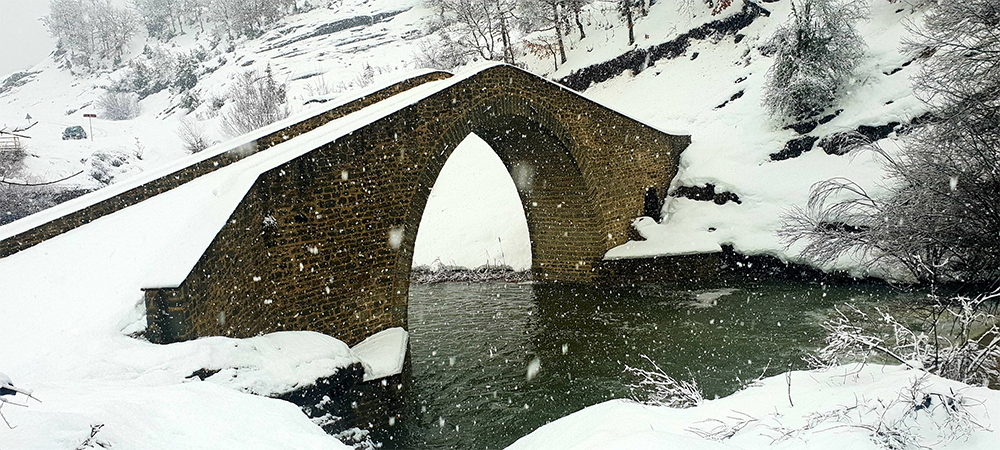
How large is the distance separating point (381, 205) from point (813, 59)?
11405mm

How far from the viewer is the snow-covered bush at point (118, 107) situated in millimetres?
42750

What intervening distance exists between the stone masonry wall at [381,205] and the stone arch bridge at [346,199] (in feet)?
0.06

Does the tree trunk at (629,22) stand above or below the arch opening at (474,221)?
above

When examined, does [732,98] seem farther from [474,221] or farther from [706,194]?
[474,221]

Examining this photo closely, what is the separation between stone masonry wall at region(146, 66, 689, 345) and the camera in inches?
237

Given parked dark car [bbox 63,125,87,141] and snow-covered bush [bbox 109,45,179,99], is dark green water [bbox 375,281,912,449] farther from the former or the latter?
snow-covered bush [bbox 109,45,179,99]

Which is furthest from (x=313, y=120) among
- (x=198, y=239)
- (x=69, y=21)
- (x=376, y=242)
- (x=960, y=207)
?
(x=69, y=21)

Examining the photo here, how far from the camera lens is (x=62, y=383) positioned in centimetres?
358

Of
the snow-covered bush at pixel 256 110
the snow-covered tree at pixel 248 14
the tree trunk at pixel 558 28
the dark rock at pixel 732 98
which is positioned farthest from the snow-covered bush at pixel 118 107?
the dark rock at pixel 732 98

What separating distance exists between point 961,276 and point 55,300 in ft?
34.0

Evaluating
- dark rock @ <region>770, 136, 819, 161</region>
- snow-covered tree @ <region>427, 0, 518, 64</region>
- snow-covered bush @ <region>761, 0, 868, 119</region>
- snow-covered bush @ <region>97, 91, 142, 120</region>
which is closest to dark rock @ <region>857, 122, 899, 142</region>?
dark rock @ <region>770, 136, 819, 161</region>

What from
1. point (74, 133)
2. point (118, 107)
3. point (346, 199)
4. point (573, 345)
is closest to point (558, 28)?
point (573, 345)

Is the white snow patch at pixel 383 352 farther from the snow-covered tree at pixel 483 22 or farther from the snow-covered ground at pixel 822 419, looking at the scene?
the snow-covered tree at pixel 483 22

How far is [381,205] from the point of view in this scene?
26.3 feet
